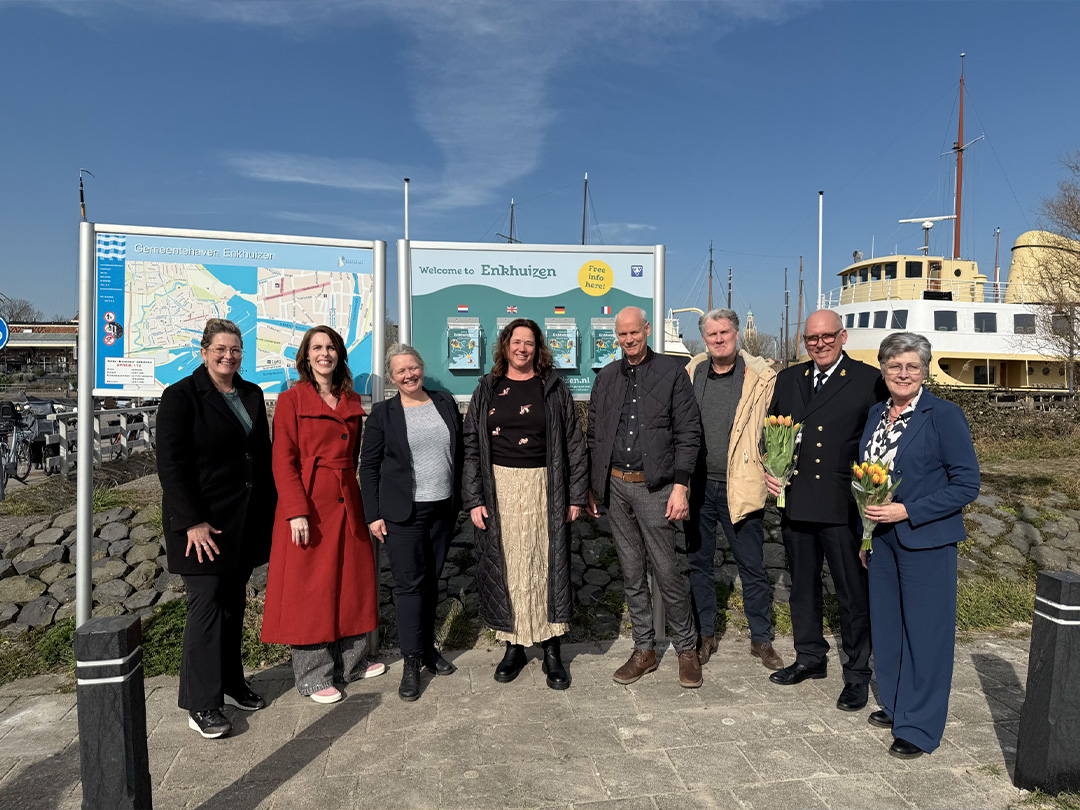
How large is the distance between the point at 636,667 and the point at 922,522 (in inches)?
78.8

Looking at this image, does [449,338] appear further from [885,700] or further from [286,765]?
[885,700]

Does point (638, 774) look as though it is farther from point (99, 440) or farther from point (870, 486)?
point (99, 440)

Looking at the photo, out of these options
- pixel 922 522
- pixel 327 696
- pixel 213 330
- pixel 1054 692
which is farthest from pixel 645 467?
pixel 213 330

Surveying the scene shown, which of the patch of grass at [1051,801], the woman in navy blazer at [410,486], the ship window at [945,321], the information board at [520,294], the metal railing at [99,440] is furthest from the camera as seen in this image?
the ship window at [945,321]

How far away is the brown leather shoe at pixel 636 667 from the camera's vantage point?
4375mm

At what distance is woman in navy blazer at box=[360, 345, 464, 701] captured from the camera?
4164mm

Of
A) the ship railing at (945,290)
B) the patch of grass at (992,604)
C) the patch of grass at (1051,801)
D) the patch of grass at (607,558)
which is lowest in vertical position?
the patch of grass at (1051,801)

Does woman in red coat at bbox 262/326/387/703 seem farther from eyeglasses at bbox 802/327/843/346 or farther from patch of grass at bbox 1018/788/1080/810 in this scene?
patch of grass at bbox 1018/788/1080/810

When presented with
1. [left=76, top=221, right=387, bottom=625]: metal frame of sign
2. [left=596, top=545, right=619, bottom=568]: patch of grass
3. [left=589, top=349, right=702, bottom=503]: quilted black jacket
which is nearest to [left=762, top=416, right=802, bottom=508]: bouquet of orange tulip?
[left=589, top=349, right=702, bottom=503]: quilted black jacket

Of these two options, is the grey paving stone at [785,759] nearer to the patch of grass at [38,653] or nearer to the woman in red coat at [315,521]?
the woman in red coat at [315,521]

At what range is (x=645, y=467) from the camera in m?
4.24

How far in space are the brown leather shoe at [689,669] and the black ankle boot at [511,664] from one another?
1.04m

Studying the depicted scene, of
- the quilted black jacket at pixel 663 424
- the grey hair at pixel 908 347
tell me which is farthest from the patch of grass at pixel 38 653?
the grey hair at pixel 908 347

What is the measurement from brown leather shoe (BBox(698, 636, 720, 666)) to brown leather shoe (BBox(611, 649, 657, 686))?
0.35 metres
